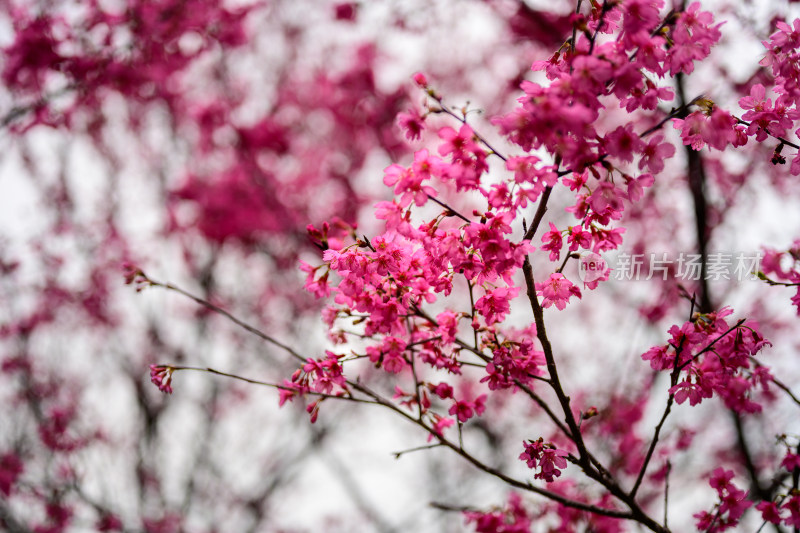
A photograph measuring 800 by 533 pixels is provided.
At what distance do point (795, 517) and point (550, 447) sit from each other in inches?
47.4

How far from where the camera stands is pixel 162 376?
8.32ft

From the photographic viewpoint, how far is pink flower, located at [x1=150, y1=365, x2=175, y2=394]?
99.2 inches

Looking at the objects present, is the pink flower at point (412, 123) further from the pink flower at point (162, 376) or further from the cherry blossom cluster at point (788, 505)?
the cherry blossom cluster at point (788, 505)

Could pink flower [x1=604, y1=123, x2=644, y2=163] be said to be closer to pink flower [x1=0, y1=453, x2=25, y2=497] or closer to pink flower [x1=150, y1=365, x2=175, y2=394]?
pink flower [x1=150, y1=365, x2=175, y2=394]

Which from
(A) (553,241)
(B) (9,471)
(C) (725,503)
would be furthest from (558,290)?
(B) (9,471)

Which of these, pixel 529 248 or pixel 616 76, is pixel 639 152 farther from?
pixel 529 248

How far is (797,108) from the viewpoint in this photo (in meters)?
2.23

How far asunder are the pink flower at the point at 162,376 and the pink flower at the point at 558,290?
68.6 inches

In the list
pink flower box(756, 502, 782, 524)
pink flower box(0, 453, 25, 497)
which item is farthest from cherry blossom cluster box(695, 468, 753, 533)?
pink flower box(0, 453, 25, 497)

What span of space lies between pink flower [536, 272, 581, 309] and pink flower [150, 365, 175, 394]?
1.74 metres

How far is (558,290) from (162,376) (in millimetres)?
1852

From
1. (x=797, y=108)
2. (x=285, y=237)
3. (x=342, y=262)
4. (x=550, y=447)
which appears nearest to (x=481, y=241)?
(x=342, y=262)

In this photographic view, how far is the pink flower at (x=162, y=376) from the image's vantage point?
2520 mm

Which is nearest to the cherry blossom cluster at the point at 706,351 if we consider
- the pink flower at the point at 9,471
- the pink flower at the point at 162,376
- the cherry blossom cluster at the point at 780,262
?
the cherry blossom cluster at the point at 780,262
